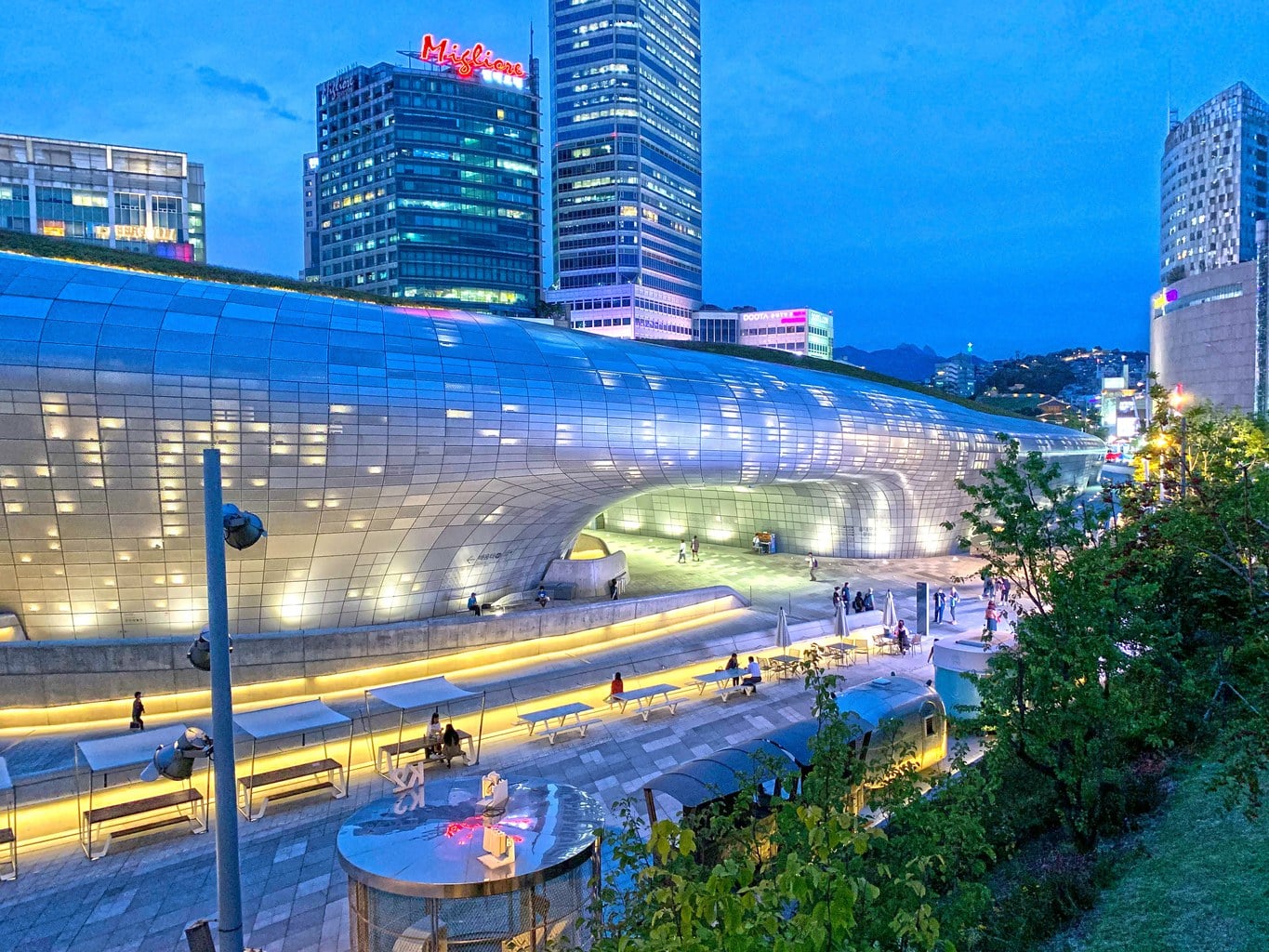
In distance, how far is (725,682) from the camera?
22.3 m

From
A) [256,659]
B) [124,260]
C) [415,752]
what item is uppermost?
[124,260]

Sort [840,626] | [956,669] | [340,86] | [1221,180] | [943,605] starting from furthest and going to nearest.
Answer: [1221,180], [340,86], [943,605], [840,626], [956,669]

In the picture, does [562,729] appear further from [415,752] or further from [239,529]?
[239,529]

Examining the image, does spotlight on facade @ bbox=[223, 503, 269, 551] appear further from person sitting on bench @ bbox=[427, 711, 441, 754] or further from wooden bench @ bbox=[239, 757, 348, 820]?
person sitting on bench @ bbox=[427, 711, 441, 754]

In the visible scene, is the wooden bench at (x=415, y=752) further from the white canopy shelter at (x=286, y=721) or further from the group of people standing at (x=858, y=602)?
the group of people standing at (x=858, y=602)

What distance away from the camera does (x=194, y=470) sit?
66.8ft

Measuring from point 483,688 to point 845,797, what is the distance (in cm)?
1264

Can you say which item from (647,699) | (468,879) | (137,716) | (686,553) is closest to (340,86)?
(686,553)

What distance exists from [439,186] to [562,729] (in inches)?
4529

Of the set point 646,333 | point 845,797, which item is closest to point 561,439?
point 845,797

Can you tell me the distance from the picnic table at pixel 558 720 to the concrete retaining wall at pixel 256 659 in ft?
15.3

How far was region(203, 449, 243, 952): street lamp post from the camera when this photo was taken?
5.95m

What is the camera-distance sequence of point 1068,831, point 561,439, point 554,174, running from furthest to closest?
point 554,174, point 561,439, point 1068,831

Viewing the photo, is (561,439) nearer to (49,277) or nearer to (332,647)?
(332,647)
